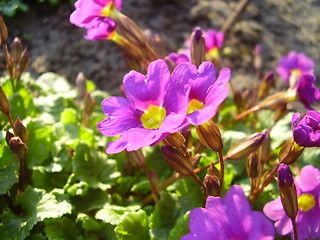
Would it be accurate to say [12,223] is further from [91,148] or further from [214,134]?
[214,134]

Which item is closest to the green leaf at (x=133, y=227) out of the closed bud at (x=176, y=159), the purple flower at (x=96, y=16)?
the closed bud at (x=176, y=159)

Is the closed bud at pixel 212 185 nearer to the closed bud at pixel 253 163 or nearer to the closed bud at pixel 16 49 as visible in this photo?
the closed bud at pixel 253 163

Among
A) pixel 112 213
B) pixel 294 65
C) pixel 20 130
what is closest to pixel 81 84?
pixel 20 130

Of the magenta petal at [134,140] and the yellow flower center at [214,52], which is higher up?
the magenta petal at [134,140]

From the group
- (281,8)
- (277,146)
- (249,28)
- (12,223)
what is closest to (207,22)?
(249,28)

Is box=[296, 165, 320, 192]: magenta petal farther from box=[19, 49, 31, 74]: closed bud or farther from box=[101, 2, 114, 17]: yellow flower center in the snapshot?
box=[19, 49, 31, 74]: closed bud

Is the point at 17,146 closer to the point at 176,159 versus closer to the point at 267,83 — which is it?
the point at 176,159
